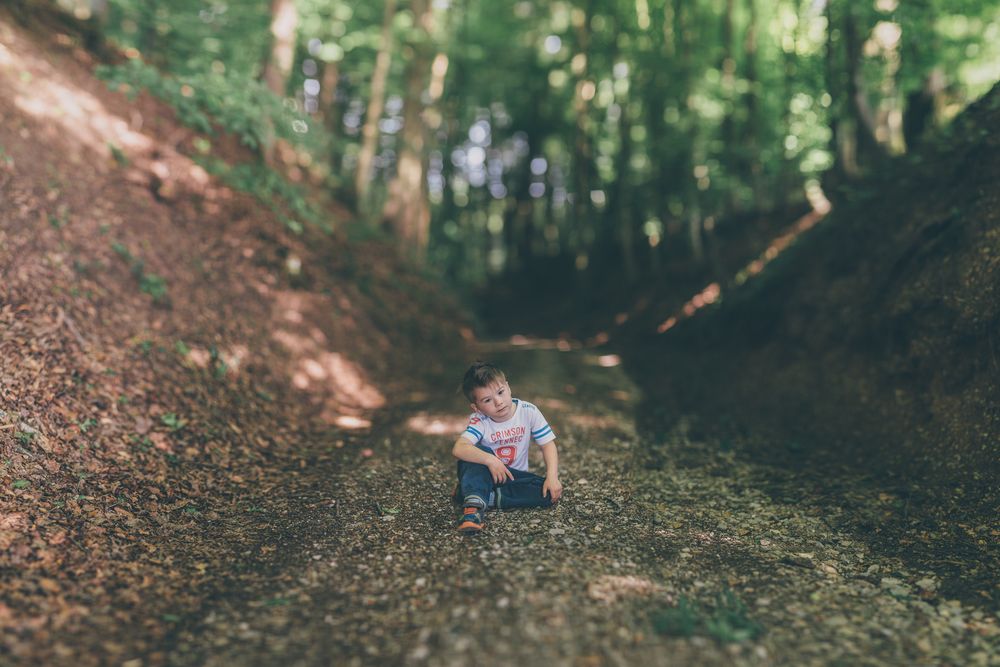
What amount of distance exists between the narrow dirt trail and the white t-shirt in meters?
0.57

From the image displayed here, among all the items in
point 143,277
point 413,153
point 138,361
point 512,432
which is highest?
point 413,153

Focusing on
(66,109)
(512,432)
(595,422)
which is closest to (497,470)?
(512,432)

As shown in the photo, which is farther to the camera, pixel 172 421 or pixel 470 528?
pixel 172 421

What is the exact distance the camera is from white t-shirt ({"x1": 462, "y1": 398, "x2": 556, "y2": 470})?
5.01 meters

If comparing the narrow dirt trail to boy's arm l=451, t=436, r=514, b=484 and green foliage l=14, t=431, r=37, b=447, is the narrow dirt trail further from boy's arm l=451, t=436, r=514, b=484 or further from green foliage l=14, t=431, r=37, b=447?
green foliage l=14, t=431, r=37, b=447

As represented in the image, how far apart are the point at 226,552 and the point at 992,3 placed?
1521 centimetres

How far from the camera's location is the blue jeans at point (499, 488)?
5070mm

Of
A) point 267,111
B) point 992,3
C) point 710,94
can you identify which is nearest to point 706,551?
point 267,111

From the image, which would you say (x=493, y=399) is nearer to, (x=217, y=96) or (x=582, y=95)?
(x=217, y=96)

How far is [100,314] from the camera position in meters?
6.94

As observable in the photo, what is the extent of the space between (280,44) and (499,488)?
1007 cm

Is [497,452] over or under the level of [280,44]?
under

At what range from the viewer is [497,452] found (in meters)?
5.16

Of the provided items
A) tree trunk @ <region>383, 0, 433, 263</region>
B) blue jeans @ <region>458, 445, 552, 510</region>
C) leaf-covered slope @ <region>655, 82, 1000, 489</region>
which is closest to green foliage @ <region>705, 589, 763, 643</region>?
blue jeans @ <region>458, 445, 552, 510</region>
